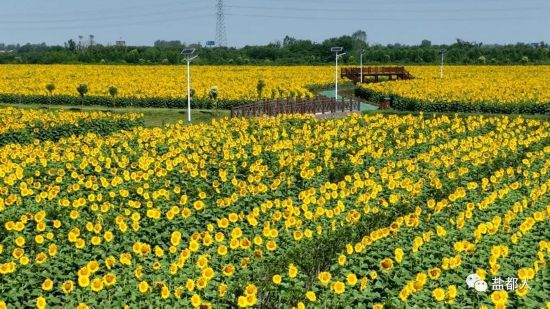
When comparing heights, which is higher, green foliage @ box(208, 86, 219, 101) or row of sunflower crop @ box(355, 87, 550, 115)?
green foliage @ box(208, 86, 219, 101)

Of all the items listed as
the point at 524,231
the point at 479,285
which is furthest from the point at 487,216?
the point at 479,285

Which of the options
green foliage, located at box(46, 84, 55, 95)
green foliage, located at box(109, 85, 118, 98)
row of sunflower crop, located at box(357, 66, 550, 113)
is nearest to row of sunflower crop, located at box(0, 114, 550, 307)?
row of sunflower crop, located at box(357, 66, 550, 113)

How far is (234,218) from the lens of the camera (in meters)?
8.00

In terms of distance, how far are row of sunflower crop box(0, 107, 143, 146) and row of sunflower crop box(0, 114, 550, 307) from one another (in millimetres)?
4054

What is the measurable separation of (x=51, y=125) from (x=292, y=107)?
10.7 metres

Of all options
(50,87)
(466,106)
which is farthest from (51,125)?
(466,106)

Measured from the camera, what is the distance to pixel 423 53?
77750 millimetres

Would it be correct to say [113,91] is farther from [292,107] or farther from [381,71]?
[381,71]

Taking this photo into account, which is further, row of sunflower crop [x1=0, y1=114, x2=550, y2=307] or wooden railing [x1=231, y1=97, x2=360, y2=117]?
wooden railing [x1=231, y1=97, x2=360, y2=117]

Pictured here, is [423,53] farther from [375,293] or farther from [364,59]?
[375,293]

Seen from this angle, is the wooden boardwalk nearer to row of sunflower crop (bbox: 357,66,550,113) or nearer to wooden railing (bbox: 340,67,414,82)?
wooden railing (bbox: 340,67,414,82)

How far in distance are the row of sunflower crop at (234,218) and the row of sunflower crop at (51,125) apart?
4054 mm

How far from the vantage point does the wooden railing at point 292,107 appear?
25233mm

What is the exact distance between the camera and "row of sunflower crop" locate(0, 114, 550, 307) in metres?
6.28
